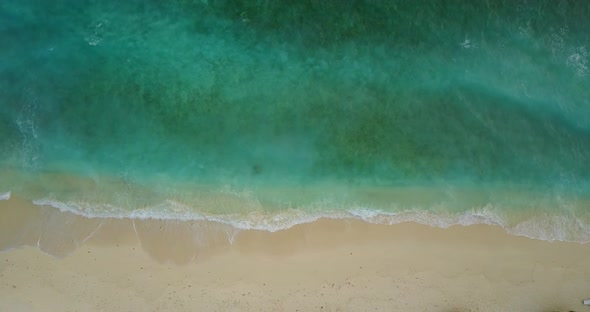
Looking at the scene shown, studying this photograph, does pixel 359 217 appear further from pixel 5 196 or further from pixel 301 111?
pixel 5 196

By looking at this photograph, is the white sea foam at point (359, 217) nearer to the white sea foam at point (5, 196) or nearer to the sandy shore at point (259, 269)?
the sandy shore at point (259, 269)

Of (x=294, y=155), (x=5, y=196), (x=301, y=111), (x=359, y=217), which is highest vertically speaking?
(x=301, y=111)

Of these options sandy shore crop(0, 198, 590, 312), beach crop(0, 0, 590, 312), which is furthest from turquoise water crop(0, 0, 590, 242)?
sandy shore crop(0, 198, 590, 312)

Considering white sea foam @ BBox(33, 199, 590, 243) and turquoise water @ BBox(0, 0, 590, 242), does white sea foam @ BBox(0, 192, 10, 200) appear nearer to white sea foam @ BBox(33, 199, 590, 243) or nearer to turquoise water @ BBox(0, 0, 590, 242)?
turquoise water @ BBox(0, 0, 590, 242)

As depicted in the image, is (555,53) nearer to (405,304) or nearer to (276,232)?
(405,304)

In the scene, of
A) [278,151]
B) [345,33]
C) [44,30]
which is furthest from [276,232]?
[44,30]

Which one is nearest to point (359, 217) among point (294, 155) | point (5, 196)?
point (294, 155)
